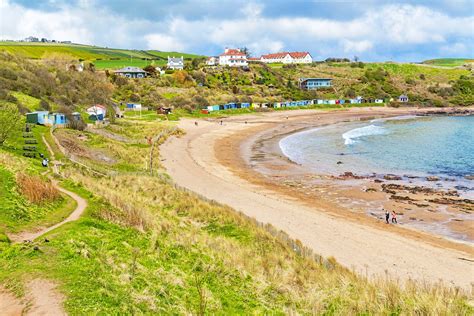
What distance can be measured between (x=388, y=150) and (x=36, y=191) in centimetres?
4833

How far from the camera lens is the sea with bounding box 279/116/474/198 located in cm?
4366

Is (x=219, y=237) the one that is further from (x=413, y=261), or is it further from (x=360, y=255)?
(x=413, y=261)

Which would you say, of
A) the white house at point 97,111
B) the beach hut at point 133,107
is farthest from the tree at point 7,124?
the beach hut at point 133,107

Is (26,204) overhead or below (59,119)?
below

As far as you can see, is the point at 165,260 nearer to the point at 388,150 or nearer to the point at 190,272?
the point at 190,272

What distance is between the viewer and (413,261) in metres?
20.7

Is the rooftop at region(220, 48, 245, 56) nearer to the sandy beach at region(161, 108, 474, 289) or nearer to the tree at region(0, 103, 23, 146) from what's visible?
the sandy beach at region(161, 108, 474, 289)

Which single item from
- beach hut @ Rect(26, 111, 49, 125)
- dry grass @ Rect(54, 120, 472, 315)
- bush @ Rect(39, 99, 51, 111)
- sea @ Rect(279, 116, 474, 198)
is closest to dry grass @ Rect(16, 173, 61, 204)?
dry grass @ Rect(54, 120, 472, 315)

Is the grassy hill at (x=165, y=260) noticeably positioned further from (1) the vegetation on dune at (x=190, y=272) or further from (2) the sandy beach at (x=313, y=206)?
Result: (2) the sandy beach at (x=313, y=206)

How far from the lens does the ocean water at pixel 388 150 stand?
4541 cm

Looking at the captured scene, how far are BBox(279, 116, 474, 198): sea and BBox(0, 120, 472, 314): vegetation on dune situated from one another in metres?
23.5

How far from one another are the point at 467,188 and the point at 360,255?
19877mm

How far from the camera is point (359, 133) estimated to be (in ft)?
254

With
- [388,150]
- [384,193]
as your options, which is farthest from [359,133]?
[384,193]
